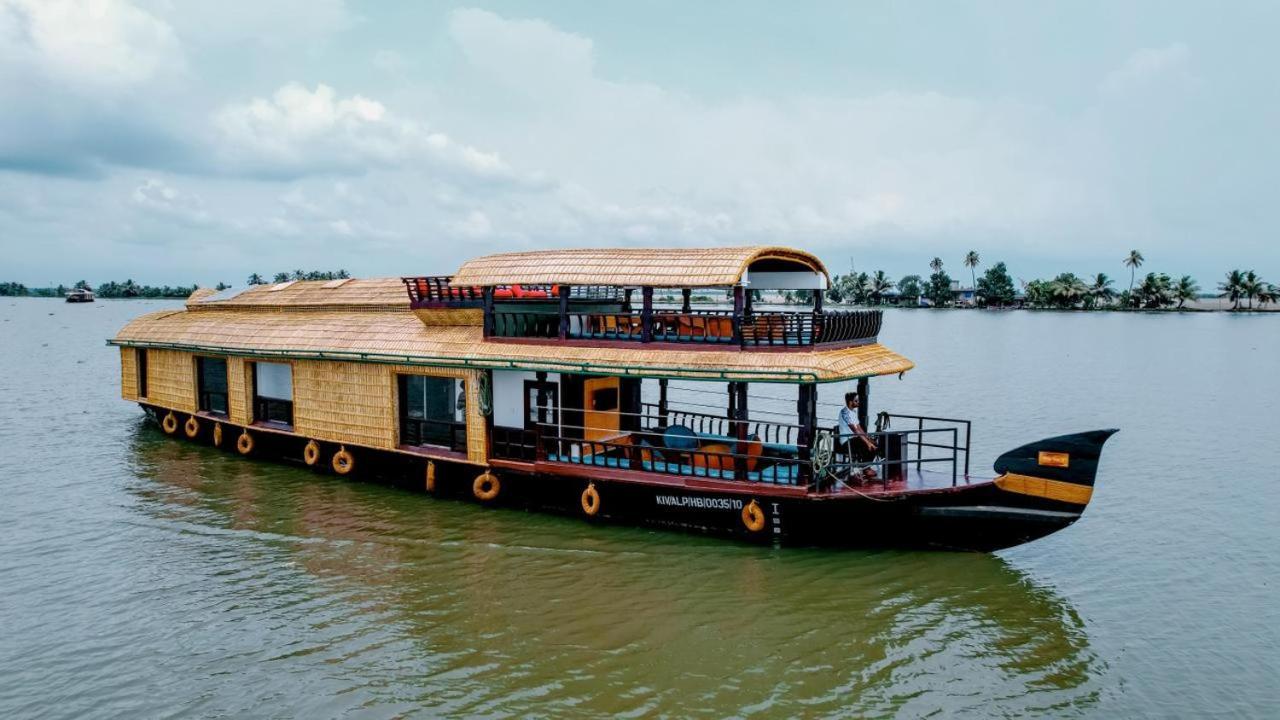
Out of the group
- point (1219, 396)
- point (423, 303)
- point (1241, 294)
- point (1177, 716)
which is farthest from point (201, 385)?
point (1241, 294)

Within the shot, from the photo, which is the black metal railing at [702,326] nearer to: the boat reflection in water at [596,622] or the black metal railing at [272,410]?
the boat reflection in water at [596,622]

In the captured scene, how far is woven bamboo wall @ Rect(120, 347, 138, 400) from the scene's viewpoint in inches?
871

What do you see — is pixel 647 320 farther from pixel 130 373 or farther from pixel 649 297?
pixel 130 373

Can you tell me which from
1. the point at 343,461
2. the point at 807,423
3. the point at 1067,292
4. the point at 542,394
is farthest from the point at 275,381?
the point at 1067,292

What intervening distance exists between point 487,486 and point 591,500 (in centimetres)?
215

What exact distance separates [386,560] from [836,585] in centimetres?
673

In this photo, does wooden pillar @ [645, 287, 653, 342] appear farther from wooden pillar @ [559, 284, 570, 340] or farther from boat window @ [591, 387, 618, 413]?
boat window @ [591, 387, 618, 413]

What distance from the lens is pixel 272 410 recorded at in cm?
1848

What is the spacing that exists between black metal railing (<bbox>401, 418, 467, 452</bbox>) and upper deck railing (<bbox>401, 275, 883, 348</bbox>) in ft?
6.04

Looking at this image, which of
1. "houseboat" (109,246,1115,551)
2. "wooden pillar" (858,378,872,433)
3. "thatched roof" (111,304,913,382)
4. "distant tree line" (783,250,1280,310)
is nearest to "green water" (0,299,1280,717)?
"houseboat" (109,246,1115,551)

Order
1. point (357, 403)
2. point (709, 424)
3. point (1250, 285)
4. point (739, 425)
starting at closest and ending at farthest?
point (739, 425) → point (357, 403) → point (709, 424) → point (1250, 285)

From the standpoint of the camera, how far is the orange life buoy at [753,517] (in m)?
12.3

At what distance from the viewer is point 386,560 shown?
1280 cm

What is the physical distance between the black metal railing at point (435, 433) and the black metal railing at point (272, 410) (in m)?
3.88
